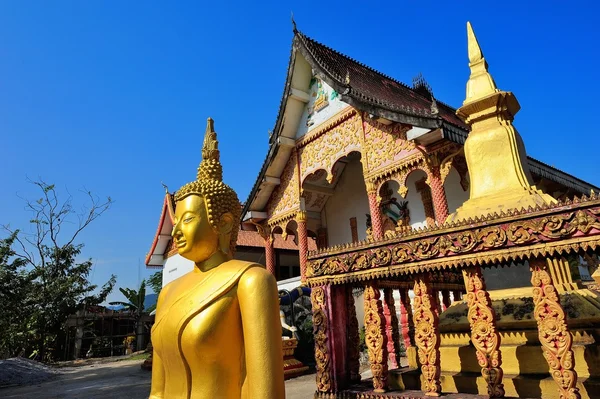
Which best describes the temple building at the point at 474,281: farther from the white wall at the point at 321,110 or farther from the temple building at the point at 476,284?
the white wall at the point at 321,110

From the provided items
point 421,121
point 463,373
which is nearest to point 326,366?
point 463,373

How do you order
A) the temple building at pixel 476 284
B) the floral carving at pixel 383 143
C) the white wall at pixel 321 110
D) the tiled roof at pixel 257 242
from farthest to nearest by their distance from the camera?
1. the tiled roof at pixel 257 242
2. the white wall at pixel 321 110
3. the floral carving at pixel 383 143
4. the temple building at pixel 476 284

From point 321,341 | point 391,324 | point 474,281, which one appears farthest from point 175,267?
point 474,281

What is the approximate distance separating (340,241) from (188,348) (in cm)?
1231

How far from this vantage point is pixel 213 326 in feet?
6.38

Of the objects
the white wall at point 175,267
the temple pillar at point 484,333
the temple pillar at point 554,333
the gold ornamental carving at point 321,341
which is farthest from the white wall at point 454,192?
the white wall at point 175,267

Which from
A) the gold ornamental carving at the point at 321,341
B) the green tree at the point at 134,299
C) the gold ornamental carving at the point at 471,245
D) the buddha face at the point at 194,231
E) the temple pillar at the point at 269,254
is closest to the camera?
the buddha face at the point at 194,231

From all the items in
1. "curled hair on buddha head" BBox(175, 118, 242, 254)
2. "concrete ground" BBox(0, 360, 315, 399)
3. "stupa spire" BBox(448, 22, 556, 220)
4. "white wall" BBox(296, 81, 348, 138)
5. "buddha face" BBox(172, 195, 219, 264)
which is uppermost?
"white wall" BBox(296, 81, 348, 138)

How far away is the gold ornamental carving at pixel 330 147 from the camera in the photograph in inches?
424

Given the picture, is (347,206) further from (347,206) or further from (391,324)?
(391,324)

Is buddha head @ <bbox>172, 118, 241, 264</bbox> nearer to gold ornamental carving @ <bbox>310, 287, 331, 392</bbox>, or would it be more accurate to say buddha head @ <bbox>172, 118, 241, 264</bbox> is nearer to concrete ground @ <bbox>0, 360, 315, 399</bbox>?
gold ornamental carving @ <bbox>310, 287, 331, 392</bbox>

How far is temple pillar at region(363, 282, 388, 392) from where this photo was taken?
12.7 feet

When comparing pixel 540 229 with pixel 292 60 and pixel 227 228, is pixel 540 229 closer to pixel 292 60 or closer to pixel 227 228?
pixel 227 228

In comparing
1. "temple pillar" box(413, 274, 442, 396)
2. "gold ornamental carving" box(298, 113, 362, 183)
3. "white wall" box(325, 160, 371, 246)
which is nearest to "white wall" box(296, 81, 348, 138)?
"gold ornamental carving" box(298, 113, 362, 183)
